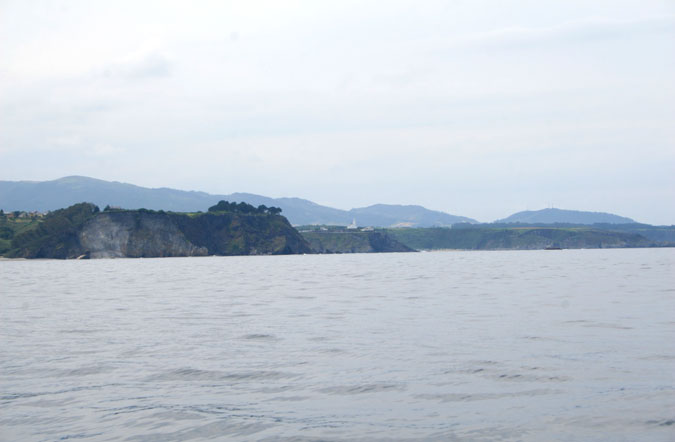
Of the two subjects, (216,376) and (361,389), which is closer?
(361,389)

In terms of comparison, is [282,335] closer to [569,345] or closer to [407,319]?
[407,319]

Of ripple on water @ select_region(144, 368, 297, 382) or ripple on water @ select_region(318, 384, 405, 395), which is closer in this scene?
ripple on water @ select_region(318, 384, 405, 395)

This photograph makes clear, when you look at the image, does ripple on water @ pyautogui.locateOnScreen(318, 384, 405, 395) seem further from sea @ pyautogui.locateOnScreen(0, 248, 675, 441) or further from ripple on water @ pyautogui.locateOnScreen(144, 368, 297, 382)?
ripple on water @ pyautogui.locateOnScreen(144, 368, 297, 382)

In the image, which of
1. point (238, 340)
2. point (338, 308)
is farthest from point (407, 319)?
point (238, 340)

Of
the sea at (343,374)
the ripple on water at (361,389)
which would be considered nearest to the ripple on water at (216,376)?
the sea at (343,374)

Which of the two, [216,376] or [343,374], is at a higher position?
[343,374]

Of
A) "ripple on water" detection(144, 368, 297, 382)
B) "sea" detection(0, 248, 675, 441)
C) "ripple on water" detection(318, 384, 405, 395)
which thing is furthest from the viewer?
"ripple on water" detection(144, 368, 297, 382)

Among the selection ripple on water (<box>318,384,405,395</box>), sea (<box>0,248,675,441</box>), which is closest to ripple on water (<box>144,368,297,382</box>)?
sea (<box>0,248,675,441</box>)

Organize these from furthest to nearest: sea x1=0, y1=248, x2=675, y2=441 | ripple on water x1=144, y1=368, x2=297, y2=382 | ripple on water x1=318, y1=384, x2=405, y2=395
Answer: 1. ripple on water x1=144, y1=368, x2=297, y2=382
2. ripple on water x1=318, y1=384, x2=405, y2=395
3. sea x1=0, y1=248, x2=675, y2=441

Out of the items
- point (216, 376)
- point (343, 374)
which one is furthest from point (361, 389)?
point (216, 376)

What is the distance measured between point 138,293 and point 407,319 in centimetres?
2718

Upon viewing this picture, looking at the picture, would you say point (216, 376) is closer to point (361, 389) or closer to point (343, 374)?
point (343, 374)

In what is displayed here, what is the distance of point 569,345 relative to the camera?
22.3 meters

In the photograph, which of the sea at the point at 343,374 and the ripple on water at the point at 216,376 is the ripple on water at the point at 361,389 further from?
the ripple on water at the point at 216,376
